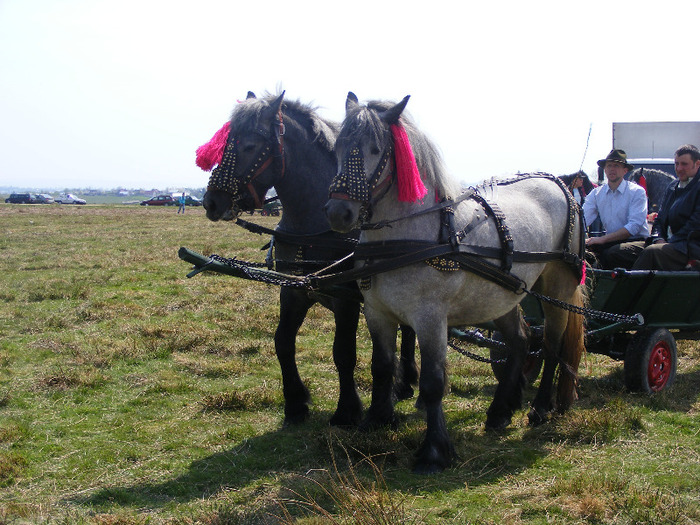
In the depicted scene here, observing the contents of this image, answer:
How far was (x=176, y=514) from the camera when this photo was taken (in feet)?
11.8

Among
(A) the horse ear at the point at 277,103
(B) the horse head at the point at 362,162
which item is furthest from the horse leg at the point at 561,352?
(A) the horse ear at the point at 277,103

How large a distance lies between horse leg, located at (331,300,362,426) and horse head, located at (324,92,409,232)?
3.83ft

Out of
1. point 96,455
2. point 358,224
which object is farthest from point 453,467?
point 96,455

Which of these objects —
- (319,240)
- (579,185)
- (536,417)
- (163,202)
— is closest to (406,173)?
(319,240)

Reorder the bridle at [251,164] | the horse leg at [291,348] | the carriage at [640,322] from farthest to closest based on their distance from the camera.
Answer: the carriage at [640,322] → the horse leg at [291,348] → the bridle at [251,164]

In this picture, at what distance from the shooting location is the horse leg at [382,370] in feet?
14.8

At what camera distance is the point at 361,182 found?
381cm

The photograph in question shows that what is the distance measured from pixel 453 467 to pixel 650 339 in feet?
8.67

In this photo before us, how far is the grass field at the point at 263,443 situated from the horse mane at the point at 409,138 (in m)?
1.71

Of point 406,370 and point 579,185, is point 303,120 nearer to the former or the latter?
point 406,370

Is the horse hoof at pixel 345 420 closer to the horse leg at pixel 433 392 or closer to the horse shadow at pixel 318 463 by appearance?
the horse shadow at pixel 318 463

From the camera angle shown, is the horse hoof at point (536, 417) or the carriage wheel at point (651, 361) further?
the carriage wheel at point (651, 361)

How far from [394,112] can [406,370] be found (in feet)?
9.76

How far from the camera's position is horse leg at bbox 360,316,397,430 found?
14.8 feet
